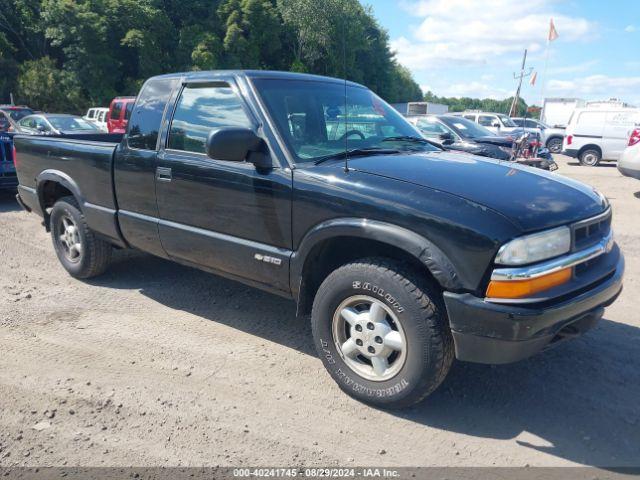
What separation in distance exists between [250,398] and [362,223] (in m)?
1.30

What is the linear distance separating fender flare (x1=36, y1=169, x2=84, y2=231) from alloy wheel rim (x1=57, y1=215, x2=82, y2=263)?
0.99 ft

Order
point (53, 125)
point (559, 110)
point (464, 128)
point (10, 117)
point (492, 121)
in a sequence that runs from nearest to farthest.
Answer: point (464, 128) < point (53, 125) < point (10, 117) < point (492, 121) < point (559, 110)

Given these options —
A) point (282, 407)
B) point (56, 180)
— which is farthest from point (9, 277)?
point (282, 407)

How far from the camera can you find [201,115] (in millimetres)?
3885

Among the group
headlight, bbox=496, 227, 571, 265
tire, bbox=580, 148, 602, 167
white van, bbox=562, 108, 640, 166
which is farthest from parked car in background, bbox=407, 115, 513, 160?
headlight, bbox=496, 227, 571, 265

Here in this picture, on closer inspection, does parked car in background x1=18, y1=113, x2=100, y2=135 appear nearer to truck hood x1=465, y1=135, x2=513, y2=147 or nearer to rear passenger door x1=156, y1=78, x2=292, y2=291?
truck hood x1=465, y1=135, x2=513, y2=147

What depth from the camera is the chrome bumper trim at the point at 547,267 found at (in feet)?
8.35

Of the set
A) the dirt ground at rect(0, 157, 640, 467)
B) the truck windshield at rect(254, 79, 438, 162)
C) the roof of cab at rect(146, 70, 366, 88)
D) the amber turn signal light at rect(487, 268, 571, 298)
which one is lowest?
the dirt ground at rect(0, 157, 640, 467)

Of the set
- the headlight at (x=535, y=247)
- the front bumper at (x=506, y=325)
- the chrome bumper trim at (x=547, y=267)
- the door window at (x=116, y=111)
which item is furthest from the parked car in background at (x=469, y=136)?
the door window at (x=116, y=111)

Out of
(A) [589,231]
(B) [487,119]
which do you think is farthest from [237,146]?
(B) [487,119]

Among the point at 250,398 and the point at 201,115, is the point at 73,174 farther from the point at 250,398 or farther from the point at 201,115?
the point at 250,398

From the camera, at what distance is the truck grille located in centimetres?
282

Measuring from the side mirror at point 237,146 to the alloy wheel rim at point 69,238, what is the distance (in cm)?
258

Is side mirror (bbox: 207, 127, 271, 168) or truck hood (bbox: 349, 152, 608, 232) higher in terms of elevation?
side mirror (bbox: 207, 127, 271, 168)
